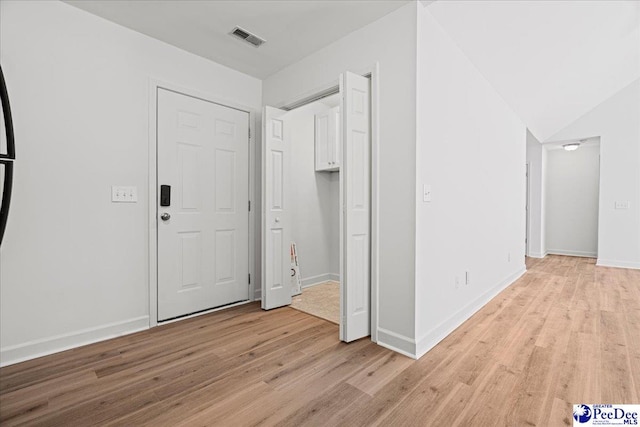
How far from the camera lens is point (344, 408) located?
1.57m

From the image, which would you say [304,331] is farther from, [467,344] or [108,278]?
[108,278]

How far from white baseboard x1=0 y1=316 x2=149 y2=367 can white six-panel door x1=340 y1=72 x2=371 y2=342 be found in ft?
5.63

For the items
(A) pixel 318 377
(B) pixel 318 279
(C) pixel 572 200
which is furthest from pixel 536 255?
(A) pixel 318 377

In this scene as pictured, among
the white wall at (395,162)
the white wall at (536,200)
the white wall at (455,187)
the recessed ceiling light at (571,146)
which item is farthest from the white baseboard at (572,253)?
the white wall at (395,162)

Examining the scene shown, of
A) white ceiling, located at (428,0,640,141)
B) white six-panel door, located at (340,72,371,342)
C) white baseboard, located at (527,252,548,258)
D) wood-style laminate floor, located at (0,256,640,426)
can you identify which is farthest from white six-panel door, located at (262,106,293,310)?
white baseboard, located at (527,252,548,258)

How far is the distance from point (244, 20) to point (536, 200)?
262 inches

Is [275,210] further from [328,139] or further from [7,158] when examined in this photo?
[7,158]

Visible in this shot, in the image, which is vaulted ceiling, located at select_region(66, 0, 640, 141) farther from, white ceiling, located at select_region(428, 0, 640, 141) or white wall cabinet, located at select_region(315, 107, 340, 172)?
white wall cabinet, located at select_region(315, 107, 340, 172)

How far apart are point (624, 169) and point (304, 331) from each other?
250 inches

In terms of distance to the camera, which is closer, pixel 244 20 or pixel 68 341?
pixel 68 341

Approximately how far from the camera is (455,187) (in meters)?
2.72

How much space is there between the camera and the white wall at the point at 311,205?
401 cm

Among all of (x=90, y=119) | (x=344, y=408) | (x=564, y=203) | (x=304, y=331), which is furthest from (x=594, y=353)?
(x=564, y=203)

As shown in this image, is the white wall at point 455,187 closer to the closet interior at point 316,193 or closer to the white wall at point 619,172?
the closet interior at point 316,193
